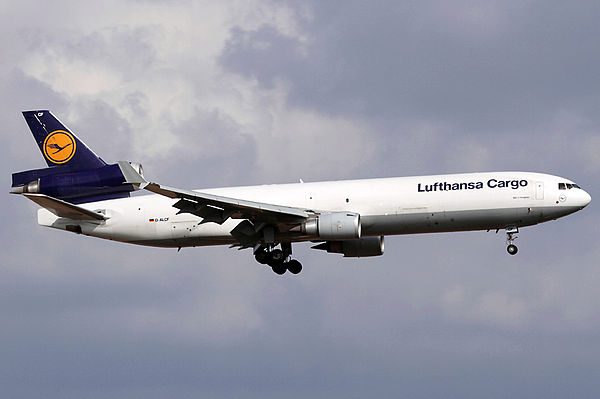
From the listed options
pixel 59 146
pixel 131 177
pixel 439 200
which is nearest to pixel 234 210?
pixel 131 177

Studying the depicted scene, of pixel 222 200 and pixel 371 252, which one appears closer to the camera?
pixel 222 200

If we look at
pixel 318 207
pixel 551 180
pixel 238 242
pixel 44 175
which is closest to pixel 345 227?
pixel 318 207

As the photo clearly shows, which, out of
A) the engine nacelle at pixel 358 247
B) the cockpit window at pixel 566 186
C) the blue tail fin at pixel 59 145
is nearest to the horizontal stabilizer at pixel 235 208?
the engine nacelle at pixel 358 247

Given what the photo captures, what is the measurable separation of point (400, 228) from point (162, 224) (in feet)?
44.9

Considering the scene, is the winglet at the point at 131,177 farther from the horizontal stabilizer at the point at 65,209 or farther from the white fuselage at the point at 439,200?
the white fuselage at the point at 439,200

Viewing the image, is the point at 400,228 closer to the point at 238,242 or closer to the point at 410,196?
the point at 410,196

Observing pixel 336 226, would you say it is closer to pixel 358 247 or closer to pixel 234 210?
pixel 234 210

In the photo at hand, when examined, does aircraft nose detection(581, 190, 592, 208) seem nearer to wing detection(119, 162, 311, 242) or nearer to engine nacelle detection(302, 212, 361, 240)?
engine nacelle detection(302, 212, 361, 240)

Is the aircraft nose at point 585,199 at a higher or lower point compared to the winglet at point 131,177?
higher

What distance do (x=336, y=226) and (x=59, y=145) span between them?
1884 cm

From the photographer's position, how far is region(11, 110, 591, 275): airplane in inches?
2463

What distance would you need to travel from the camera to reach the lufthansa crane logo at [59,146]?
69938 millimetres

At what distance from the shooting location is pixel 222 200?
2392 inches

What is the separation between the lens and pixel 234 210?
206 feet
